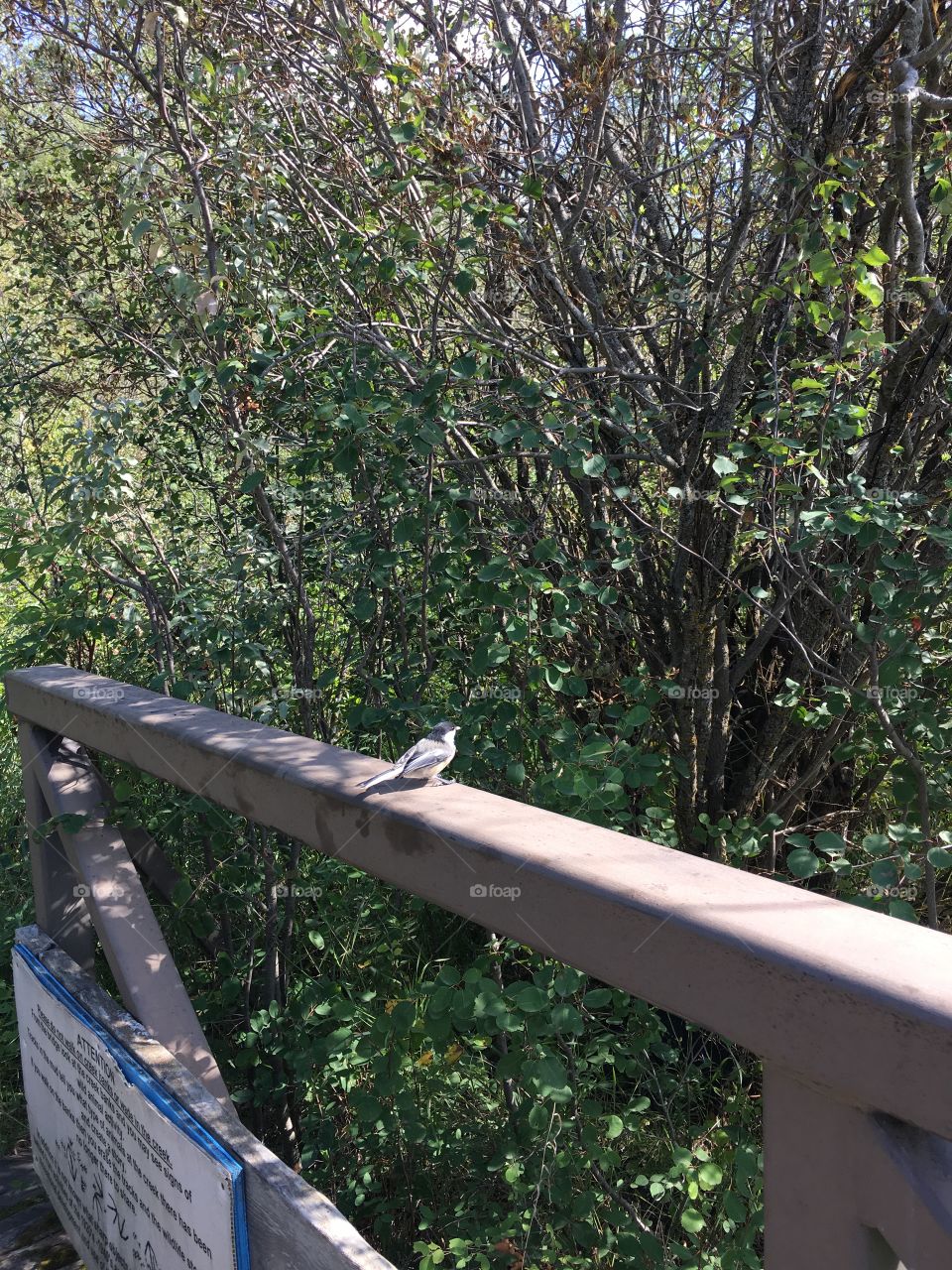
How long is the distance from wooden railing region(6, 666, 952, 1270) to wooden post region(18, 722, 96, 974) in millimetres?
826

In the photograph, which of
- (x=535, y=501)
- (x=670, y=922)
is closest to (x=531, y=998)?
(x=670, y=922)

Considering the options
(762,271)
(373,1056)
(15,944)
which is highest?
(762,271)

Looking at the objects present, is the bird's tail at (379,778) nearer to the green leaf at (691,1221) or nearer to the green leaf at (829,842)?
the green leaf at (829,842)

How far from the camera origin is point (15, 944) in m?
2.43

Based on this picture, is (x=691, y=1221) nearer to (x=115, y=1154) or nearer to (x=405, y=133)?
(x=115, y=1154)

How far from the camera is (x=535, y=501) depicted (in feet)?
12.0

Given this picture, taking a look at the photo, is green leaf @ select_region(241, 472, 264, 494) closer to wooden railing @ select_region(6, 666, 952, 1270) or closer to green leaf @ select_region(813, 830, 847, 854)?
wooden railing @ select_region(6, 666, 952, 1270)

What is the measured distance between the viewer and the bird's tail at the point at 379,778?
57.4 inches

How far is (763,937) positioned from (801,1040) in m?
0.09

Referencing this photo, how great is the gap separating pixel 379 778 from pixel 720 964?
0.70m

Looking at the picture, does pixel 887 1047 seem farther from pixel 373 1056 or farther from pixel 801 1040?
pixel 373 1056

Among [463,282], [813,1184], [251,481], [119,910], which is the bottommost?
[119,910]

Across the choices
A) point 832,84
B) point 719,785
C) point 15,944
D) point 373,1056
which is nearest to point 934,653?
point 719,785

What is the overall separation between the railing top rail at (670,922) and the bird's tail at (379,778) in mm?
19
